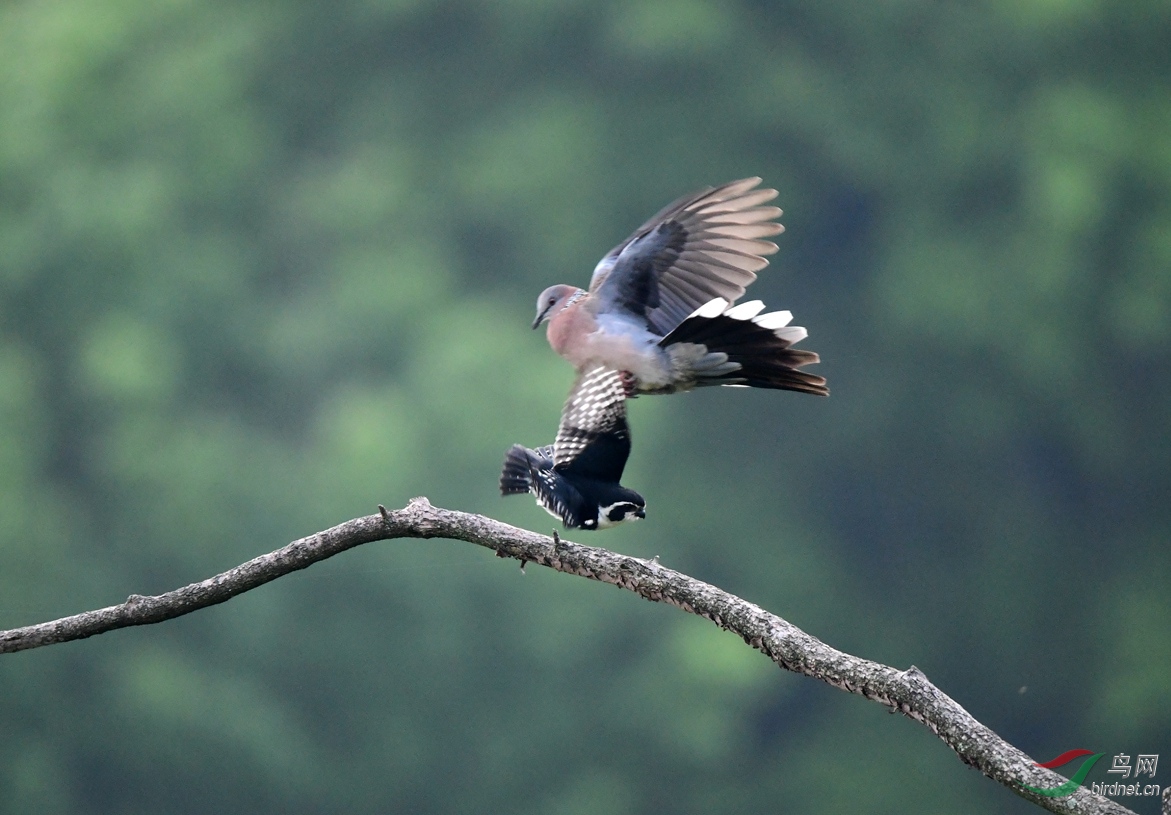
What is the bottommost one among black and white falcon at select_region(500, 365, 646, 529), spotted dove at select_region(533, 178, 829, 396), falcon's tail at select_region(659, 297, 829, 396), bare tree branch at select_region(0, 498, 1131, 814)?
bare tree branch at select_region(0, 498, 1131, 814)

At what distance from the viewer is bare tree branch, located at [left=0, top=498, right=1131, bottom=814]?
1.90 meters

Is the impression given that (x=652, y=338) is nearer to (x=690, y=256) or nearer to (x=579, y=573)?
(x=690, y=256)

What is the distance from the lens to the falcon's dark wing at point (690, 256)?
302 centimetres

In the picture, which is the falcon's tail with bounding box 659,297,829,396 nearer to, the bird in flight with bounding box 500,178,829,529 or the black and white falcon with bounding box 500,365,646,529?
the bird in flight with bounding box 500,178,829,529

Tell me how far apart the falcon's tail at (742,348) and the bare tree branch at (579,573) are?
1.95 ft

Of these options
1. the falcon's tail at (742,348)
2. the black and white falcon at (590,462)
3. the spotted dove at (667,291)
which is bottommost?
the black and white falcon at (590,462)

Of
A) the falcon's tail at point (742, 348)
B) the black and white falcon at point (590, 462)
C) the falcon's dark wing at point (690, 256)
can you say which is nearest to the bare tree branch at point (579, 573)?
the black and white falcon at point (590, 462)

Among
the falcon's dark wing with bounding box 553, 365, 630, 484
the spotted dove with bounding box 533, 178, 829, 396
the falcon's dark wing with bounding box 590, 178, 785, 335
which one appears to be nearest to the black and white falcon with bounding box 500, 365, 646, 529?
the falcon's dark wing with bounding box 553, 365, 630, 484

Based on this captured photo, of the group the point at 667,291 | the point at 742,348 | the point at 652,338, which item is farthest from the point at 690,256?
the point at 742,348

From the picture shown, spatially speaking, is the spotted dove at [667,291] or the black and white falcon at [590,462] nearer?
the black and white falcon at [590,462]

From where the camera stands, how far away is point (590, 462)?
8.86 ft

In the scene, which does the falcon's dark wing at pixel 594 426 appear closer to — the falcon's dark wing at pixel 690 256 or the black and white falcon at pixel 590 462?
the black and white falcon at pixel 590 462

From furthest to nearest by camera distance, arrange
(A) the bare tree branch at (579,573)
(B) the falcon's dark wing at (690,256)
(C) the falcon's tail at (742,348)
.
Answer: (B) the falcon's dark wing at (690,256) < (C) the falcon's tail at (742,348) < (A) the bare tree branch at (579,573)

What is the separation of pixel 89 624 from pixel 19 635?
119 mm
